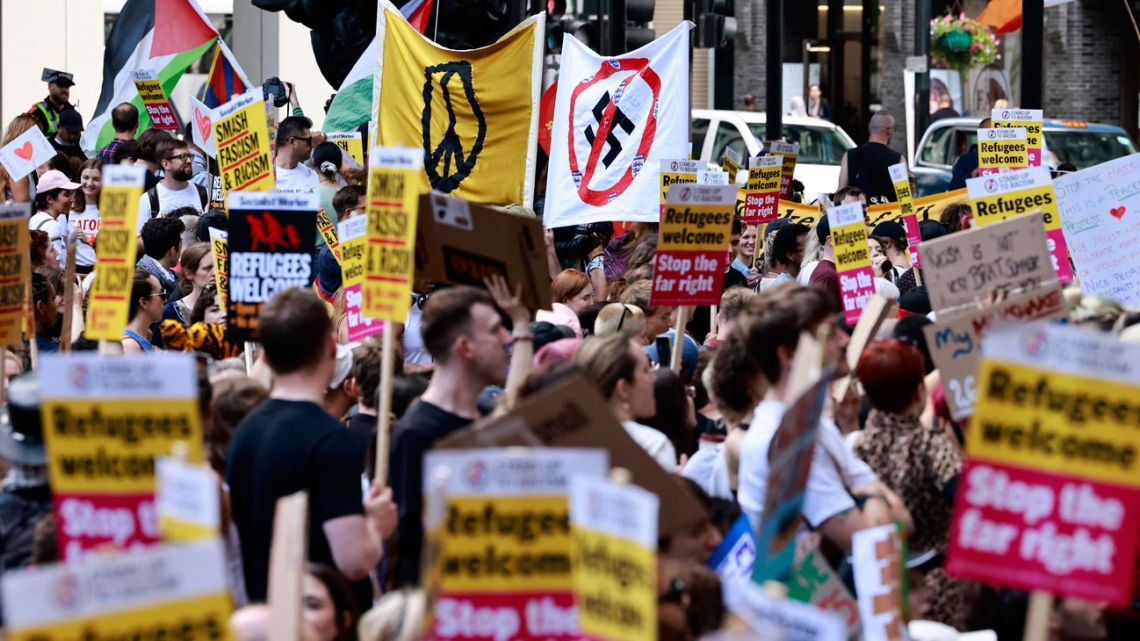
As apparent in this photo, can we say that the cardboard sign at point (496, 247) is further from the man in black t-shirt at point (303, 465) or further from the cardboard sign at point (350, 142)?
the cardboard sign at point (350, 142)

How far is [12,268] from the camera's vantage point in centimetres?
715

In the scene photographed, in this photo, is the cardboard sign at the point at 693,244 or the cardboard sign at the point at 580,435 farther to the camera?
the cardboard sign at the point at 693,244

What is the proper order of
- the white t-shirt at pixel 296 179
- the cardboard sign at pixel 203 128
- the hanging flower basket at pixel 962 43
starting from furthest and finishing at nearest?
1. the hanging flower basket at pixel 962 43
2. the cardboard sign at pixel 203 128
3. the white t-shirt at pixel 296 179

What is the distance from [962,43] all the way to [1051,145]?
13094 millimetres

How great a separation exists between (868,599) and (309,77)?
27479 millimetres

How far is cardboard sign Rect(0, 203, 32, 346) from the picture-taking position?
7098 millimetres

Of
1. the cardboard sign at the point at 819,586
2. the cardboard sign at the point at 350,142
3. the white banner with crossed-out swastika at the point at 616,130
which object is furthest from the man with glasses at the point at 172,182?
the cardboard sign at the point at 819,586

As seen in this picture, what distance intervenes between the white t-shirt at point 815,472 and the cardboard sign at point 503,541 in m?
1.35

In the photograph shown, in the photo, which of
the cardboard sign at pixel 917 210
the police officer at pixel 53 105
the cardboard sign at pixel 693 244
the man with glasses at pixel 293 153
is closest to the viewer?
the cardboard sign at pixel 693 244

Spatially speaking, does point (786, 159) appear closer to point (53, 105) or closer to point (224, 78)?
point (224, 78)

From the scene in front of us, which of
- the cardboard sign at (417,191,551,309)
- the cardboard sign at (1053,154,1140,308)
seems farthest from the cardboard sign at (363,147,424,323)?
the cardboard sign at (1053,154,1140,308)

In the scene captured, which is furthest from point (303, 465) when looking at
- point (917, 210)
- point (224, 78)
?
point (224, 78)

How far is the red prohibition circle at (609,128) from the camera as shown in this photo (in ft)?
36.3

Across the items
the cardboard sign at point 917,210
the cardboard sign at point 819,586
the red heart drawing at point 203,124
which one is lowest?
the cardboard sign at point 819,586
